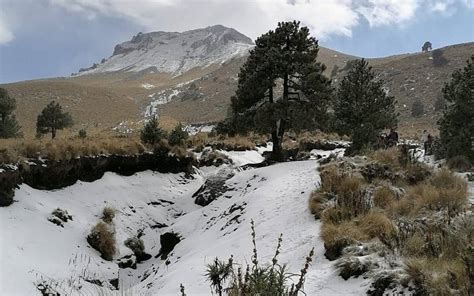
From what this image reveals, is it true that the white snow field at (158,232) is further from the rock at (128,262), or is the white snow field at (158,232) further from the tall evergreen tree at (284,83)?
the tall evergreen tree at (284,83)

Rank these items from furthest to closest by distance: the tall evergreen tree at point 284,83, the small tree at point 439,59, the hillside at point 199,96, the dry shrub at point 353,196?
the small tree at point 439,59 → the hillside at point 199,96 → the tall evergreen tree at point 284,83 → the dry shrub at point 353,196

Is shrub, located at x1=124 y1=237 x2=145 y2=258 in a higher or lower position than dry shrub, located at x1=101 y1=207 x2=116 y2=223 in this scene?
lower

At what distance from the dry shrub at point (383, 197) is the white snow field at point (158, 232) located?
152 centimetres

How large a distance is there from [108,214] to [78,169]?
2.59 meters

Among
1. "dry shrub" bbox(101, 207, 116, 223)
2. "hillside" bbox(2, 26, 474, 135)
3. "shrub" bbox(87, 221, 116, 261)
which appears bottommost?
"shrub" bbox(87, 221, 116, 261)

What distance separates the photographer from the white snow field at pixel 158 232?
7.56 metres

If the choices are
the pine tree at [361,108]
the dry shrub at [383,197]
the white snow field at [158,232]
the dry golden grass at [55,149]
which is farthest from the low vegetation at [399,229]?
the dry golden grass at [55,149]

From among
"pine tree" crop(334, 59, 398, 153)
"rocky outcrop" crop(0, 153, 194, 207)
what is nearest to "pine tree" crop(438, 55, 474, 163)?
"pine tree" crop(334, 59, 398, 153)

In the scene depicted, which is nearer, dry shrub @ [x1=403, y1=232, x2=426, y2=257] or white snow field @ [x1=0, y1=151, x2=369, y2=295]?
dry shrub @ [x1=403, y1=232, x2=426, y2=257]

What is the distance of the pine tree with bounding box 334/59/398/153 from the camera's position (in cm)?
1955

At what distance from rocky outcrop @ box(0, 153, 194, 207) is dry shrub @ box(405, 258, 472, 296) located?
10841mm

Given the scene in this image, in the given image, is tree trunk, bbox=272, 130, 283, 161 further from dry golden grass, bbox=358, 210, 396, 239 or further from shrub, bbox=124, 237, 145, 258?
dry golden grass, bbox=358, 210, 396, 239

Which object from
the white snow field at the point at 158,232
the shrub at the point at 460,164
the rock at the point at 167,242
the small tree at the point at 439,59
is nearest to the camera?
the white snow field at the point at 158,232

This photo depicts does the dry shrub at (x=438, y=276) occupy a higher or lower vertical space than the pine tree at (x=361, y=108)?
lower
